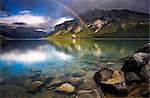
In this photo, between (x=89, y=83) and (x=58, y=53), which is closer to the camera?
(x=89, y=83)

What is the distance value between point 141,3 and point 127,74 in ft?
2.98

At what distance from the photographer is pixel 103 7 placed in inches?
111

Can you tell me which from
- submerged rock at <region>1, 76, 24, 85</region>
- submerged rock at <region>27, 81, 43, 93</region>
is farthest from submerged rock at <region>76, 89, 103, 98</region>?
submerged rock at <region>1, 76, 24, 85</region>

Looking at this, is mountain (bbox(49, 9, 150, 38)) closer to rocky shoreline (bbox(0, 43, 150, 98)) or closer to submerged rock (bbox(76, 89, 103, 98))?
rocky shoreline (bbox(0, 43, 150, 98))

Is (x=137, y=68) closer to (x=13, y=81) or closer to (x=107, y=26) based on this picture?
(x=107, y=26)

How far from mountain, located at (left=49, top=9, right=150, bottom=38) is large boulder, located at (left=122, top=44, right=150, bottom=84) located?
30cm

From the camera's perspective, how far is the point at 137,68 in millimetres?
2688

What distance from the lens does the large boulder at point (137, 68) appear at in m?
2.64

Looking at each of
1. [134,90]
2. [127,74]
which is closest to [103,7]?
[127,74]

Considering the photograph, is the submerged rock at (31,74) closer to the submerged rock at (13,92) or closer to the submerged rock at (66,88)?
the submerged rock at (13,92)

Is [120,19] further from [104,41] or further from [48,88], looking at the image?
[48,88]

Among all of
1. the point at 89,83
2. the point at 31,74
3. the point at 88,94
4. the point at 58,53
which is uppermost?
the point at 58,53

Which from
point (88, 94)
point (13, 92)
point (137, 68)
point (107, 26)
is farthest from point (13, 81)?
point (137, 68)

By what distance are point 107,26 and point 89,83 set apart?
2.46 ft
